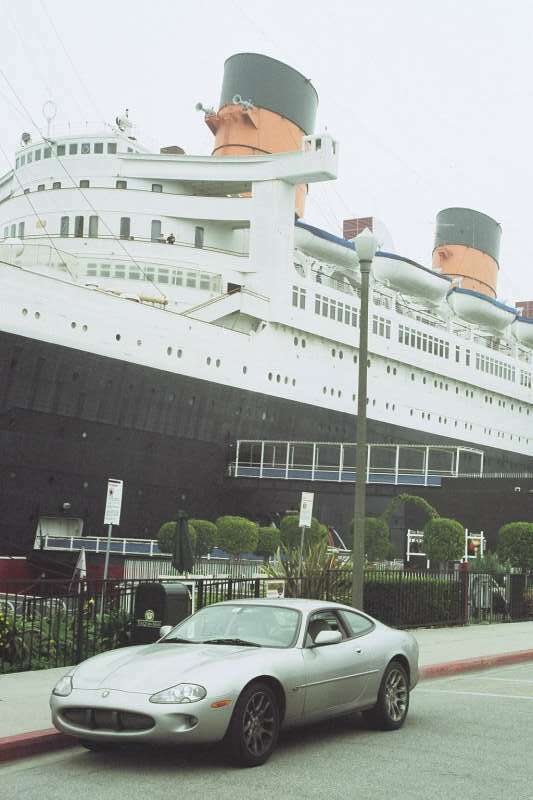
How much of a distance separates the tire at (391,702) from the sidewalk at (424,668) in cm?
269

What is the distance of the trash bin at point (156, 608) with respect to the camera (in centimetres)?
1194

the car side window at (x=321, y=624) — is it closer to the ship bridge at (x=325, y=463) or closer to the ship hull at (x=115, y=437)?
the ship hull at (x=115, y=437)

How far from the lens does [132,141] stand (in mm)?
38344

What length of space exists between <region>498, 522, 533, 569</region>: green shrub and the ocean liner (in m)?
11.0

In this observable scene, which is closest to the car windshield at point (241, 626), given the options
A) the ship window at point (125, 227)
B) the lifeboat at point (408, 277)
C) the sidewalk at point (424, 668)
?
the sidewalk at point (424, 668)

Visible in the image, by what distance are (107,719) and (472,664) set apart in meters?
7.72

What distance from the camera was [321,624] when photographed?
8.48 meters

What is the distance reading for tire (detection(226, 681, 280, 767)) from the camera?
7.04 m

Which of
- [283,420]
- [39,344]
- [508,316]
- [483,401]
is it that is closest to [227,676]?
[39,344]

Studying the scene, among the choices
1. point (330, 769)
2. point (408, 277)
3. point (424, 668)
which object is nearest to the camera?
point (330, 769)

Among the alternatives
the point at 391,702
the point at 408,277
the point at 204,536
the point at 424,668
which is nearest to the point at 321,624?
the point at 391,702

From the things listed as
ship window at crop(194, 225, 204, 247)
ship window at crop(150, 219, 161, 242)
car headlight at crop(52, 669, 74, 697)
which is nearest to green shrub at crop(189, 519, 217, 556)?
ship window at crop(150, 219, 161, 242)

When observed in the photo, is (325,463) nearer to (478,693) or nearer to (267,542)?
(267,542)

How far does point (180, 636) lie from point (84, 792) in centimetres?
220
